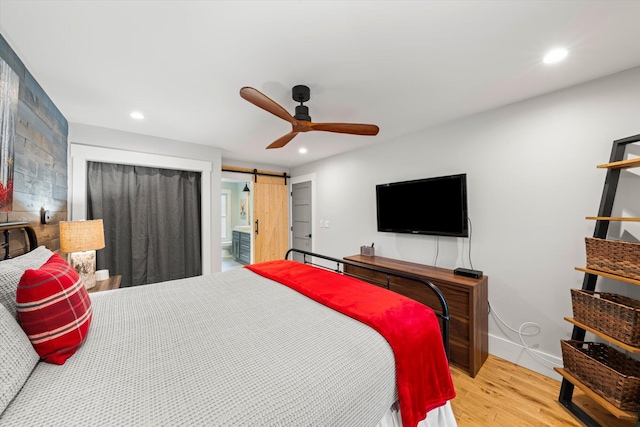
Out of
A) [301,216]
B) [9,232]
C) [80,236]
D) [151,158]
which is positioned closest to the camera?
[9,232]

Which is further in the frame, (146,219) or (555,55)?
(146,219)

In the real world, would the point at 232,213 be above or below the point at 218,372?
above

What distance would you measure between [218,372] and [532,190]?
272 cm

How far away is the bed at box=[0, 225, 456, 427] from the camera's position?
2.34 feet

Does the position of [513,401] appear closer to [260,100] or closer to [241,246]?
[260,100]

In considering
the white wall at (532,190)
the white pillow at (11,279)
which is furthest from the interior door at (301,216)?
the white pillow at (11,279)

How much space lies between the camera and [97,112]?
244cm

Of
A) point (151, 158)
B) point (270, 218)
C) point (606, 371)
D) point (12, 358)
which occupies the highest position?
point (151, 158)

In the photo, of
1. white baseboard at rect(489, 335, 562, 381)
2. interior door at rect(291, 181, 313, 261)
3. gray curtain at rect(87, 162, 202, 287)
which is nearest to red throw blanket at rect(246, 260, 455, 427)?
white baseboard at rect(489, 335, 562, 381)

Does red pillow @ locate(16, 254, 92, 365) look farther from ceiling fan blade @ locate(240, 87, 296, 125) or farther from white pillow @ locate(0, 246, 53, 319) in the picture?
ceiling fan blade @ locate(240, 87, 296, 125)

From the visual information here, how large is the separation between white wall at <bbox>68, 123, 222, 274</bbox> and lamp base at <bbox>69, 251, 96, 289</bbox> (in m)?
0.77

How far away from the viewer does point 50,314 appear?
36.5 inches

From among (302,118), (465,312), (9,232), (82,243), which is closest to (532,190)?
(465,312)

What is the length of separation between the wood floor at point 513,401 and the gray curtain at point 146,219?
350 centimetres
